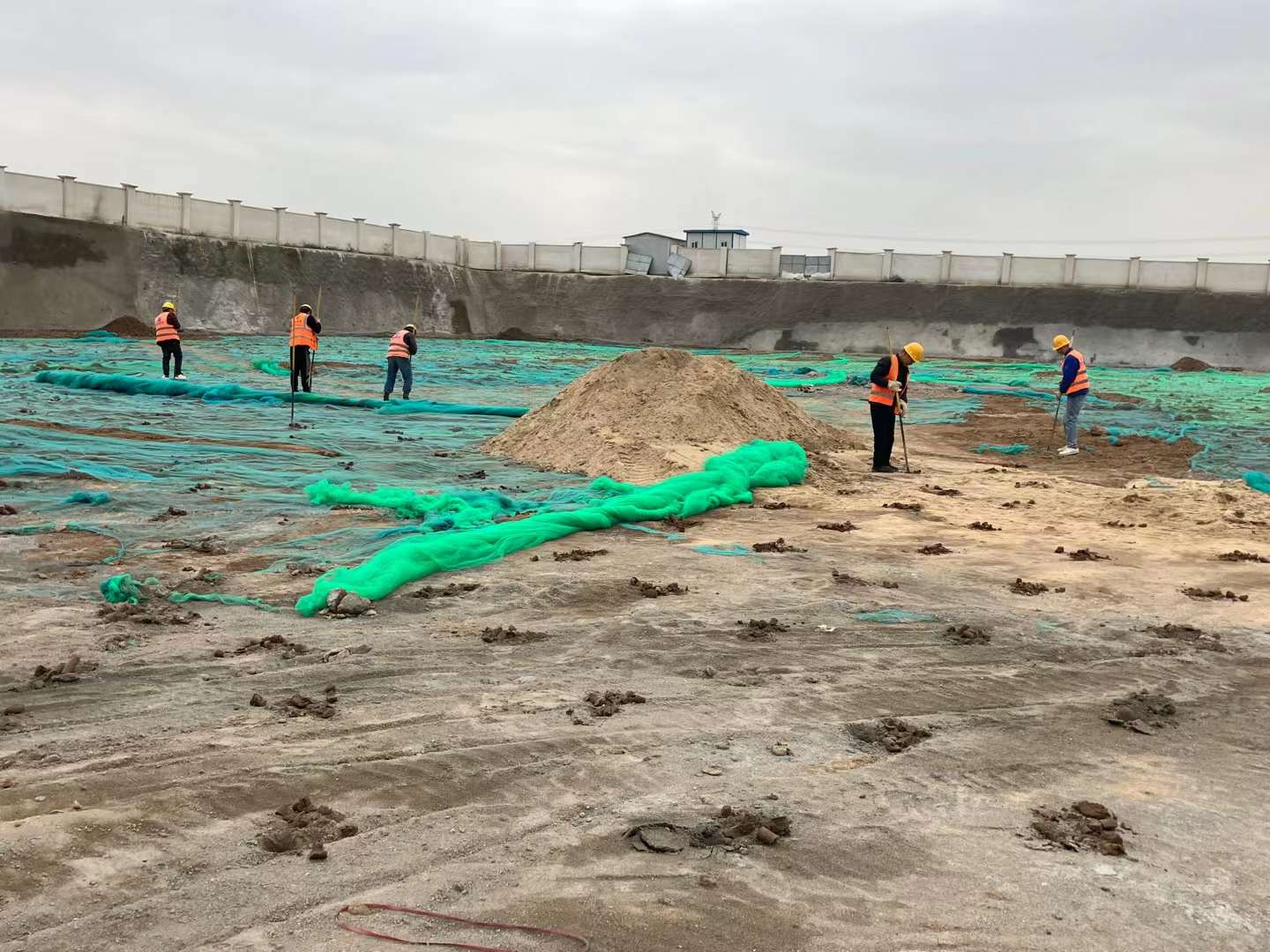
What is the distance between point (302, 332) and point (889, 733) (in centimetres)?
1445

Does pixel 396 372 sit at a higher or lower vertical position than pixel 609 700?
higher

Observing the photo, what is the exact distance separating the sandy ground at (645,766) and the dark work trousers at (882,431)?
5.01 metres

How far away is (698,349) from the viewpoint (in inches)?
1628

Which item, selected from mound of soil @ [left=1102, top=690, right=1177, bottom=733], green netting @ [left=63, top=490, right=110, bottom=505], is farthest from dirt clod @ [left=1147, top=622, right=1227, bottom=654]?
green netting @ [left=63, top=490, right=110, bottom=505]

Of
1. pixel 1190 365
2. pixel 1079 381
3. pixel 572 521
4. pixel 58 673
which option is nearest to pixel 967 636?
pixel 572 521

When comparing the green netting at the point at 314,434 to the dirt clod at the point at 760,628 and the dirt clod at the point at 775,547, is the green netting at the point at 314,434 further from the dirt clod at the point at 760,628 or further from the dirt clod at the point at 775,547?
the dirt clod at the point at 760,628

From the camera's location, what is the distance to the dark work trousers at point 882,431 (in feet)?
39.9

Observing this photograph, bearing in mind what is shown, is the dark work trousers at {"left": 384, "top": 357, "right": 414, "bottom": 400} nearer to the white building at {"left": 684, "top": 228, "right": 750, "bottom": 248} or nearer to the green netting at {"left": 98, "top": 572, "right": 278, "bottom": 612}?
the green netting at {"left": 98, "top": 572, "right": 278, "bottom": 612}

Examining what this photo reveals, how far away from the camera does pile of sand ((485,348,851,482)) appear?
11.7 m

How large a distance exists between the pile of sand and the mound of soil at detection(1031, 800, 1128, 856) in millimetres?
7538

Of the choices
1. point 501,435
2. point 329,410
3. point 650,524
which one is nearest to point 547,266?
point 329,410

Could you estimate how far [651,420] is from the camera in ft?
40.6

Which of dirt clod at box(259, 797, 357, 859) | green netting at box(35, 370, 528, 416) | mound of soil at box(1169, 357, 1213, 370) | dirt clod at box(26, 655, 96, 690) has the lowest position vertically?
dirt clod at box(26, 655, 96, 690)

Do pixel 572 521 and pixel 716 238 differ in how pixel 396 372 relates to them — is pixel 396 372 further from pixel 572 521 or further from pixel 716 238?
pixel 716 238
